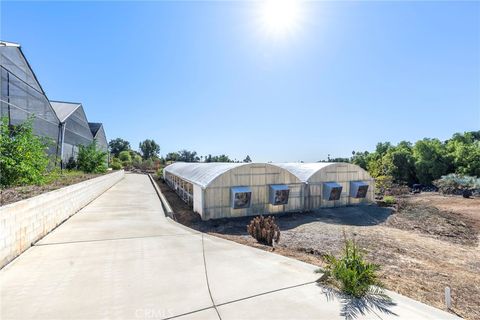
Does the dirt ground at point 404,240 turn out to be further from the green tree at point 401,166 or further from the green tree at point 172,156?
the green tree at point 172,156

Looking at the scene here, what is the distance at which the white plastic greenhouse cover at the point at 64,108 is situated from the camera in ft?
73.6

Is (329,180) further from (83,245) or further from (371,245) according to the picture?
(83,245)

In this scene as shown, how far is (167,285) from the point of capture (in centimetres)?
425

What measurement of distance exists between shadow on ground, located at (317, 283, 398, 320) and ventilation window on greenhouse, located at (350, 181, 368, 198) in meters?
14.4

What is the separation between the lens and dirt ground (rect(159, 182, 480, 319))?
5.32 metres

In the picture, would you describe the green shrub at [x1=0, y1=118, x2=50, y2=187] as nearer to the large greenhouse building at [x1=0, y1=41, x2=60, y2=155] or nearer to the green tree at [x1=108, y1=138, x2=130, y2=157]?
the large greenhouse building at [x1=0, y1=41, x2=60, y2=155]

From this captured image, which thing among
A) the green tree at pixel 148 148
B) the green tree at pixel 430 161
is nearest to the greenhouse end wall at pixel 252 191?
the green tree at pixel 430 161

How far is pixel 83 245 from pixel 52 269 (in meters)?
1.61

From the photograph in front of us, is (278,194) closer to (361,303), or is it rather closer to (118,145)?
(361,303)

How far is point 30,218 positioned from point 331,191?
15.7m

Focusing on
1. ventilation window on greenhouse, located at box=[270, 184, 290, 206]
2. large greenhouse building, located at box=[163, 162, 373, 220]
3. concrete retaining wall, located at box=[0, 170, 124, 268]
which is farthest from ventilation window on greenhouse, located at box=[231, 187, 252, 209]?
concrete retaining wall, located at box=[0, 170, 124, 268]

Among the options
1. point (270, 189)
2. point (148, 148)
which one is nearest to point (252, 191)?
point (270, 189)

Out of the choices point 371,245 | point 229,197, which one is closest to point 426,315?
point 371,245

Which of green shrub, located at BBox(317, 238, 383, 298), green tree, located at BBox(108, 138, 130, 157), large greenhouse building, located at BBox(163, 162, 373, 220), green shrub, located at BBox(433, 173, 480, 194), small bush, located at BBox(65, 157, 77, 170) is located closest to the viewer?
green shrub, located at BBox(317, 238, 383, 298)
